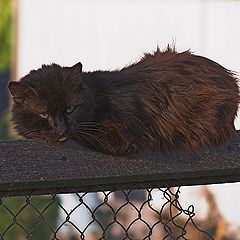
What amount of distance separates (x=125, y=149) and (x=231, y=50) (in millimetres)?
4756

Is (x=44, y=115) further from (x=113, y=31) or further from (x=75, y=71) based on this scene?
(x=113, y=31)

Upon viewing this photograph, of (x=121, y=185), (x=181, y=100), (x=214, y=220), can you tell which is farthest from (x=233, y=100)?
(x=214, y=220)

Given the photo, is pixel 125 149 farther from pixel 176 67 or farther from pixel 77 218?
pixel 77 218

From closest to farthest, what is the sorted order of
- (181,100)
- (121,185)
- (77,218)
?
1. (121,185)
2. (181,100)
3. (77,218)

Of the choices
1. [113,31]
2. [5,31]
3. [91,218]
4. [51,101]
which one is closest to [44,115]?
[51,101]

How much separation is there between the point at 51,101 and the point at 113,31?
4.92m

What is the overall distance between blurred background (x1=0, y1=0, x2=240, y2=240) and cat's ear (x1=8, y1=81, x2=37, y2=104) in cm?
426

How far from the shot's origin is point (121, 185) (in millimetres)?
2525

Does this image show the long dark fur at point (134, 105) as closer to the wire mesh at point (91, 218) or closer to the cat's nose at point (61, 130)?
the cat's nose at point (61, 130)

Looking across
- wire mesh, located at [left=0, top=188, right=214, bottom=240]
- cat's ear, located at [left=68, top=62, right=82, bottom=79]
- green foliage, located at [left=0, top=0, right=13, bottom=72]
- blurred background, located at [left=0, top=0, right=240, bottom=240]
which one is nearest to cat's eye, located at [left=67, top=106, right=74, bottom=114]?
cat's ear, located at [left=68, top=62, right=82, bottom=79]

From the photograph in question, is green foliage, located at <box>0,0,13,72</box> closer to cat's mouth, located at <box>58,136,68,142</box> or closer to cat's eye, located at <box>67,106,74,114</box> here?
cat's eye, located at <box>67,106,74,114</box>

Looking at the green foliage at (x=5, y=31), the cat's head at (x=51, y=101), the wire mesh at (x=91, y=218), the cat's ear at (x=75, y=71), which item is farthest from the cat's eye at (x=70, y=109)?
the green foliage at (x=5, y=31)

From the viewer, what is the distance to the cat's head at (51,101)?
2758 mm

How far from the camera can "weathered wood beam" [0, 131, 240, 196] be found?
245 cm
